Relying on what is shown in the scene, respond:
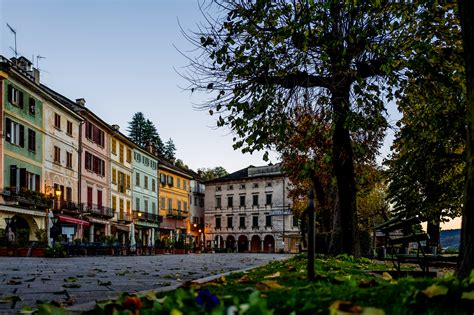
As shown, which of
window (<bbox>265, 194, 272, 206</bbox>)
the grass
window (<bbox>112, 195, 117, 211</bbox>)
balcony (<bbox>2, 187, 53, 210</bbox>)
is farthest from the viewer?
window (<bbox>265, 194, 272, 206</bbox>)

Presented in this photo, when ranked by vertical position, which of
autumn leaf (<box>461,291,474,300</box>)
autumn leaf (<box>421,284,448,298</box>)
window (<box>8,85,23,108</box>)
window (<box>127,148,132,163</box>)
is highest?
window (<box>8,85,23,108</box>)

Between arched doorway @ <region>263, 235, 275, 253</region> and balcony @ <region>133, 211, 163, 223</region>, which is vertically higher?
balcony @ <region>133, 211, 163, 223</region>

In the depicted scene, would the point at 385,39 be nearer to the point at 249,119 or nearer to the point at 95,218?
the point at 249,119

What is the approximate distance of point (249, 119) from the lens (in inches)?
393

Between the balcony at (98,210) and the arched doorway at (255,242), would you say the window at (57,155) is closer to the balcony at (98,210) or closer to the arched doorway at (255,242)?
the balcony at (98,210)

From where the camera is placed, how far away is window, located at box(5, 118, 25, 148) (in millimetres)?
29392

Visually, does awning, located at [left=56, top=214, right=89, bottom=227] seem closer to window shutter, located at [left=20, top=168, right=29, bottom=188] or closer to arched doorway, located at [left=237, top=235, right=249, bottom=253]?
window shutter, located at [left=20, top=168, right=29, bottom=188]

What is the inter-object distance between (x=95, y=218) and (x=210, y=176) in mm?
48385

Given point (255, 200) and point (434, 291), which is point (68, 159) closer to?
point (255, 200)

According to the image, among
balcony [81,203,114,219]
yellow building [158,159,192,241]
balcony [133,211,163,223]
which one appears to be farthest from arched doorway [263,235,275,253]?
balcony [81,203,114,219]

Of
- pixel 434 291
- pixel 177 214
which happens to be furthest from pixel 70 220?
pixel 434 291

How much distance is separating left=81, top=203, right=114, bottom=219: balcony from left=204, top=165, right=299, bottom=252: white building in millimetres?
24843

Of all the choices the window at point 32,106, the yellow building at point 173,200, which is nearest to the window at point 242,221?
the yellow building at point 173,200

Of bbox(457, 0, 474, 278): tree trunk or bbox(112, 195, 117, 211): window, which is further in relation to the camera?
bbox(112, 195, 117, 211): window
